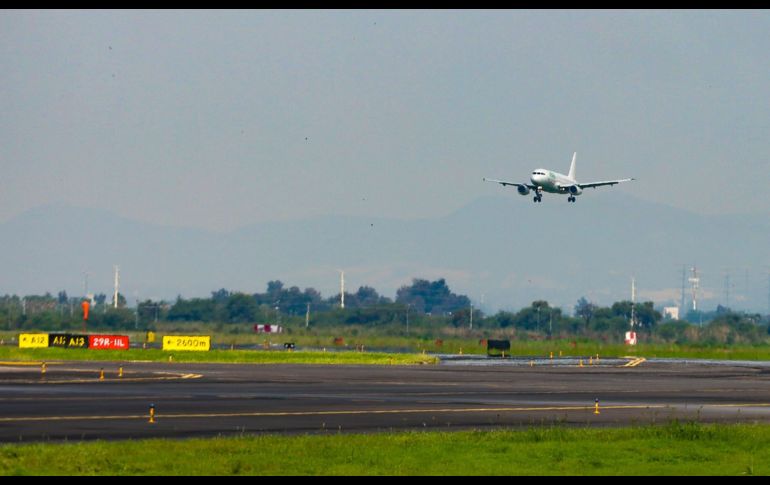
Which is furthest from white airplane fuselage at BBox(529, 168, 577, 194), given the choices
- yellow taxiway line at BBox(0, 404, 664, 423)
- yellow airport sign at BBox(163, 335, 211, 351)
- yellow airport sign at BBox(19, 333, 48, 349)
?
yellow taxiway line at BBox(0, 404, 664, 423)

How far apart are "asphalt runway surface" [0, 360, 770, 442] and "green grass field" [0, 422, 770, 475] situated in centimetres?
432

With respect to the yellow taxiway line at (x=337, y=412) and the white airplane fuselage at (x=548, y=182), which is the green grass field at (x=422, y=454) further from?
the white airplane fuselage at (x=548, y=182)

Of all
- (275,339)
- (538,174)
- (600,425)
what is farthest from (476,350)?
(600,425)

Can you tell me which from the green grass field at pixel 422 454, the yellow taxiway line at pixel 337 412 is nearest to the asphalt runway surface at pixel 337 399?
the yellow taxiway line at pixel 337 412

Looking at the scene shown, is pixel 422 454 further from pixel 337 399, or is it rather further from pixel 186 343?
pixel 186 343

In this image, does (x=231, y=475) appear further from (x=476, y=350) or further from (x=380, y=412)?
(x=476, y=350)

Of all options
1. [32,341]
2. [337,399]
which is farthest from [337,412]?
[32,341]

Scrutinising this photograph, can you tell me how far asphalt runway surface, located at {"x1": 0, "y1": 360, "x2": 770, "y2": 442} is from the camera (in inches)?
1667

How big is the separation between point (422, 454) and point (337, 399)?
76.0ft

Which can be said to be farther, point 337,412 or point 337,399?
point 337,399

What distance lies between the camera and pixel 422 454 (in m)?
33.3

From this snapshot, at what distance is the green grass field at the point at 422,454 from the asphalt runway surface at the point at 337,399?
4321 mm

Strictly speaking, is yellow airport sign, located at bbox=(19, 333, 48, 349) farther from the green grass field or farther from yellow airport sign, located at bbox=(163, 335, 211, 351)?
the green grass field

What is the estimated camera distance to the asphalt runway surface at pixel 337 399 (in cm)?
4234
